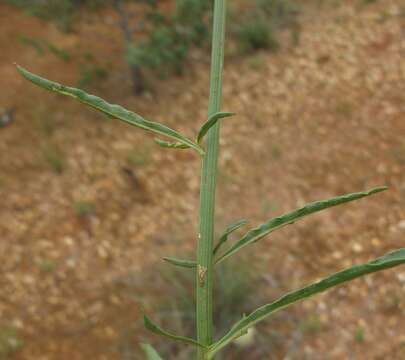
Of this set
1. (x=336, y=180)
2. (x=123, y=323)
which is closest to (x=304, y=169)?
(x=336, y=180)

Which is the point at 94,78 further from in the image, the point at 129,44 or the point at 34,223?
the point at 34,223

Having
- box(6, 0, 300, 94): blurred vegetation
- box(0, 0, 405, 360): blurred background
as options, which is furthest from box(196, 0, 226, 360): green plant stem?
box(6, 0, 300, 94): blurred vegetation

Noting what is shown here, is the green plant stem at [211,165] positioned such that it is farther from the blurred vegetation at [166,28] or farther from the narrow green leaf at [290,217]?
the blurred vegetation at [166,28]

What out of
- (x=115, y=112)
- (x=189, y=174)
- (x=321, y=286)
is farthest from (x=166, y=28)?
(x=321, y=286)

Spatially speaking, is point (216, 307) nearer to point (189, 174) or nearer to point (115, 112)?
point (189, 174)

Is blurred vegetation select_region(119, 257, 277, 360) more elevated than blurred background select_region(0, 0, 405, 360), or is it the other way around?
blurred background select_region(0, 0, 405, 360)

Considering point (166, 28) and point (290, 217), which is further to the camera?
point (166, 28)

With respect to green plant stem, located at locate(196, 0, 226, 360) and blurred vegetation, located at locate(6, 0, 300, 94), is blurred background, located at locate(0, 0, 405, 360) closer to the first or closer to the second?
blurred vegetation, located at locate(6, 0, 300, 94)
